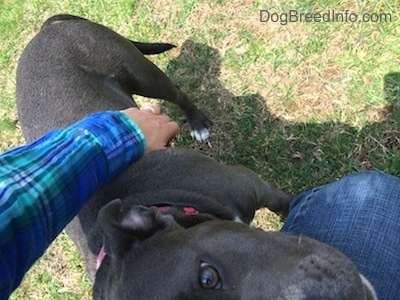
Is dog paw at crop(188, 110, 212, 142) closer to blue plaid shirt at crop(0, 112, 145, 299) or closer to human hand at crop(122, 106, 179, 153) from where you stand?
human hand at crop(122, 106, 179, 153)

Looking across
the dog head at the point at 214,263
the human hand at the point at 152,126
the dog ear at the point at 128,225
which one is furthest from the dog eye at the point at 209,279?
the human hand at the point at 152,126

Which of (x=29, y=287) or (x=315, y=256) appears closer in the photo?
(x=315, y=256)

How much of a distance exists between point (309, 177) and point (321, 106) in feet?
1.74

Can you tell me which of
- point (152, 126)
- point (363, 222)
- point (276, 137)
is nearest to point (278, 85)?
point (276, 137)

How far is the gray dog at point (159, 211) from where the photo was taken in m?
2.38

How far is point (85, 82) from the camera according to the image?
4.04m

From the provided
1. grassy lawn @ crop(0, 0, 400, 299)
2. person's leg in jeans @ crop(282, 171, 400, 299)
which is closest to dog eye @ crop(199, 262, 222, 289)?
person's leg in jeans @ crop(282, 171, 400, 299)

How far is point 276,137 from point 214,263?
84.3 inches

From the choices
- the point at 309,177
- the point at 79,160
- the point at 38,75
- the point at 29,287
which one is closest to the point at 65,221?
the point at 79,160

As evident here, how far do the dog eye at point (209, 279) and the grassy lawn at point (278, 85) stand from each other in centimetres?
199

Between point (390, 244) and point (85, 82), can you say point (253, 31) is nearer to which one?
point (85, 82)

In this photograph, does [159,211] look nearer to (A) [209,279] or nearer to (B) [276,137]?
(A) [209,279]

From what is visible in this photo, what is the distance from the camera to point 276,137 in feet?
14.7

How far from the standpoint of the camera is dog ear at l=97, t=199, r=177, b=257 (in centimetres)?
267
